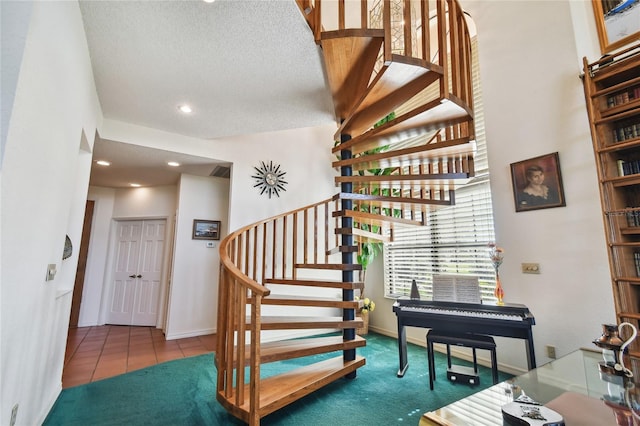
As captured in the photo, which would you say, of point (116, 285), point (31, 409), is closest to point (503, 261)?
point (31, 409)

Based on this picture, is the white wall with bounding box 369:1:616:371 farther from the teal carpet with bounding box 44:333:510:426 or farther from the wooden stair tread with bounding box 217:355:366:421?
the wooden stair tread with bounding box 217:355:366:421

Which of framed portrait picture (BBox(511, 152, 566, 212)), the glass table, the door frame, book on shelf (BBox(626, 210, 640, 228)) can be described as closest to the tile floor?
the door frame

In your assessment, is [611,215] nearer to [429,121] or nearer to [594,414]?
[429,121]

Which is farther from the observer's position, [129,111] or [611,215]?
[129,111]

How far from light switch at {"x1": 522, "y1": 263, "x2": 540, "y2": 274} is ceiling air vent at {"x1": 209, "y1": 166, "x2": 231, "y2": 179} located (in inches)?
157

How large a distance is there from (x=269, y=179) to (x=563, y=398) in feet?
12.6

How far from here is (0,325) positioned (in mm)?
1186

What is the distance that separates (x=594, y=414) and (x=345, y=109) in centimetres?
278

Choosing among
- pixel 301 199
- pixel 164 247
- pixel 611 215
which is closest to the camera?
pixel 611 215

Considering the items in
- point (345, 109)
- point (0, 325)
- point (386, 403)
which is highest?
point (345, 109)

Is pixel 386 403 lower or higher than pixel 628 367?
lower

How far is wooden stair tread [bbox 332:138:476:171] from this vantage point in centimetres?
235

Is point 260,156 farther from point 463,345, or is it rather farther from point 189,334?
point 463,345

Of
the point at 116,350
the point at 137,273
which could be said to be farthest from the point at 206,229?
the point at 116,350
